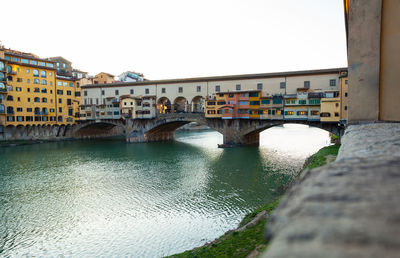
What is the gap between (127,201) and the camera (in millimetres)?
15977

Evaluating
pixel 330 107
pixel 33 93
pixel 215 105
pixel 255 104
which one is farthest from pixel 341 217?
pixel 33 93

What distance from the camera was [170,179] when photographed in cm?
2117

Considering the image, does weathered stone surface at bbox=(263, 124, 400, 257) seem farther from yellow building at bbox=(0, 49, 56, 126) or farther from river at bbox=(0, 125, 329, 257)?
yellow building at bbox=(0, 49, 56, 126)

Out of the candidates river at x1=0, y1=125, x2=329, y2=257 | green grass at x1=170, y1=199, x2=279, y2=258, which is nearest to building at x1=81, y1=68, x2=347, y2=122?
river at x1=0, y1=125, x2=329, y2=257

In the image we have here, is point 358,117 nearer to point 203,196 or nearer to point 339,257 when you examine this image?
point 339,257

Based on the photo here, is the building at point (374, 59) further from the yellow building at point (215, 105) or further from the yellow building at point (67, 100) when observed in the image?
the yellow building at point (67, 100)

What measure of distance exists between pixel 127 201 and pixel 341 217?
16105 millimetres

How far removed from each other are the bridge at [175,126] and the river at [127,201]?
9527 mm

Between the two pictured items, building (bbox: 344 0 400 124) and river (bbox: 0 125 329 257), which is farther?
river (bbox: 0 125 329 257)

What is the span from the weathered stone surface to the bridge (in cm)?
3240

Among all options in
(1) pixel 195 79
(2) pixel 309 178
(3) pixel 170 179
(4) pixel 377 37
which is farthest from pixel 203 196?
(1) pixel 195 79

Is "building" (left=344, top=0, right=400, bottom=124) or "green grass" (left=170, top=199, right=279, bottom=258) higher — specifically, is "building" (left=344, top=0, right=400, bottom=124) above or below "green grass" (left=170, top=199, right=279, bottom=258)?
above

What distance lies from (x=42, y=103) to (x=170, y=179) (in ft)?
134

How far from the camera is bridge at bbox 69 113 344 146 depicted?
37844mm
